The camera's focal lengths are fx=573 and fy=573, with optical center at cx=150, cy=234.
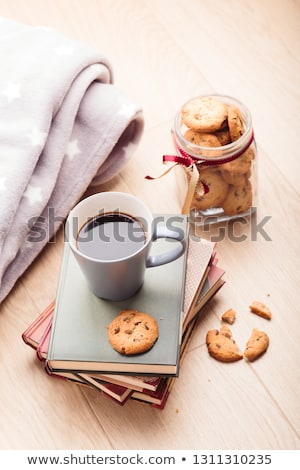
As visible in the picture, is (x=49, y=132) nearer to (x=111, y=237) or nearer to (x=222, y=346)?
(x=111, y=237)

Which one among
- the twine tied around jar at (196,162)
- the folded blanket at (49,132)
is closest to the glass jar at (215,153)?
the twine tied around jar at (196,162)

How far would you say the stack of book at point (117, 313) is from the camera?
710 mm

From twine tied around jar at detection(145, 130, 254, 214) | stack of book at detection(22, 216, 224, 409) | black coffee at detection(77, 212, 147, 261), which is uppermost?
twine tied around jar at detection(145, 130, 254, 214)

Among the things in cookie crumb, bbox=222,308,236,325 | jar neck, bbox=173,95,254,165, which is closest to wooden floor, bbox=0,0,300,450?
cookie crumb, bbox=222,308,236,325

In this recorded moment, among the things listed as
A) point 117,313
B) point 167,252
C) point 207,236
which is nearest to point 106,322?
point 117,313

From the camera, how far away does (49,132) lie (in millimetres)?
913

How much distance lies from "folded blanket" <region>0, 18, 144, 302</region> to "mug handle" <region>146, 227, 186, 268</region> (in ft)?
0.76

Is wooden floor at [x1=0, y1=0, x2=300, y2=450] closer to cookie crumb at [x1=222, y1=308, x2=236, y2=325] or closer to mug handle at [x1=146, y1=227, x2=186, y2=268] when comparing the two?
cookie crumb at [x1=222, y1=308, x2=236, y2=325]

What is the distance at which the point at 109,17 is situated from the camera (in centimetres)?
119

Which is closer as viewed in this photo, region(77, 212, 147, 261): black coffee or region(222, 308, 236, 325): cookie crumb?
region(77, 212, 147, 261): black coffee

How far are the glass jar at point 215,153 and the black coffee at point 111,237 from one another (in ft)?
0.48

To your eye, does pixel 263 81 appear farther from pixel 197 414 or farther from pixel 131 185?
pixel 197 414

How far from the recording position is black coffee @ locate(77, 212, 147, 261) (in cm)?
70
